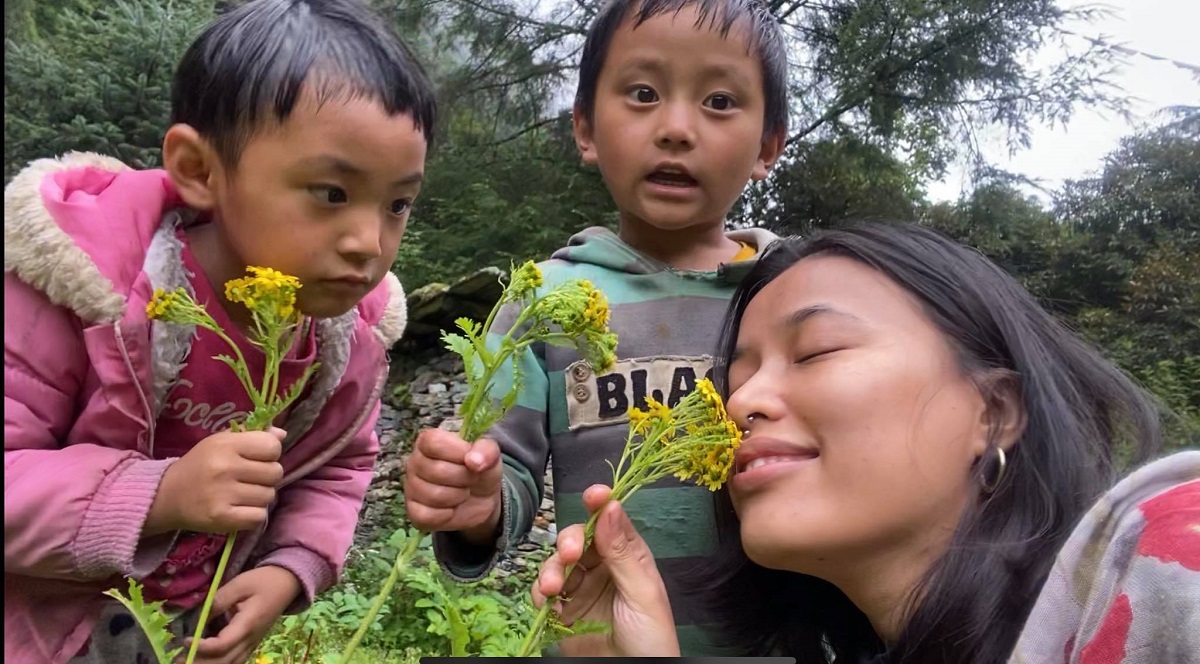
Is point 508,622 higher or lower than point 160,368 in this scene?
lower

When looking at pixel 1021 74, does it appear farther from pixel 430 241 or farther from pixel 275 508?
pixel 275 508

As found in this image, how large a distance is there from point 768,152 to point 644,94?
233 mm

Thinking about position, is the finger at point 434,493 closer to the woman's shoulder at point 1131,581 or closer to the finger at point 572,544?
the finger at point 572,544

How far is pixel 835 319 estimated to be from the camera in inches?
28.1

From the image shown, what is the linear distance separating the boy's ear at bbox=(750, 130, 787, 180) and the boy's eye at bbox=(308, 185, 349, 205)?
560mm

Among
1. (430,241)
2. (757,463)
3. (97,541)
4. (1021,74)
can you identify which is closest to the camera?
(97,541)

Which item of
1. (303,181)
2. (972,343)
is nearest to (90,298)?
(303,181)

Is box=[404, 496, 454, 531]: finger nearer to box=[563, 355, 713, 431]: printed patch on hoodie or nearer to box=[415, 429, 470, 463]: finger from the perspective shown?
box=[415, 429, 470, 463]: finger

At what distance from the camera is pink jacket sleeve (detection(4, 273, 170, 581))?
1.78ft

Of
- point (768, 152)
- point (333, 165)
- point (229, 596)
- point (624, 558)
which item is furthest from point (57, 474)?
point (768, 152)

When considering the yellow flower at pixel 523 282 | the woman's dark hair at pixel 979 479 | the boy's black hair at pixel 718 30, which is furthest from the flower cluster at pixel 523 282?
the boy's black hair at pixel 718 30

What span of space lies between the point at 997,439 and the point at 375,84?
594 millimetres

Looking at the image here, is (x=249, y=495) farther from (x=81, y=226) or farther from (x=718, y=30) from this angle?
(x=718, y=30)

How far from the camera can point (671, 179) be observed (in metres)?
0.87
